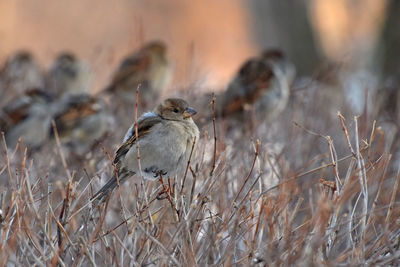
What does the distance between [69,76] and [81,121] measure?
314cm

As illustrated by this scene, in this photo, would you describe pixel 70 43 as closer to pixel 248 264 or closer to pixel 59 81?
pixel 59 81

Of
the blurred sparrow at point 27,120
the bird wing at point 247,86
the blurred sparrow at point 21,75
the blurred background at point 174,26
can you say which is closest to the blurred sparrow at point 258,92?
the bird wing at point 247,86

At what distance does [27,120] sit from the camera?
7867 mm

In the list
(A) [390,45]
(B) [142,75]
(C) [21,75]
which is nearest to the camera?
(B) [142,75]

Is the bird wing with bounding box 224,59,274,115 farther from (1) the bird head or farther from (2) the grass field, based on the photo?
(2) the grass field

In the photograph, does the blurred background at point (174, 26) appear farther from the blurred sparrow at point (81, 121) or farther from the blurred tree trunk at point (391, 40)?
the blurred sparrow at point (81, 121)

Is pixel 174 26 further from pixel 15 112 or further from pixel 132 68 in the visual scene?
pixel 15 112

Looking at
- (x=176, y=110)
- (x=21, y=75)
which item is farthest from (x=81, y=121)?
(x=176, y=110)

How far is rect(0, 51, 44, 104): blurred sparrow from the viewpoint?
905 cm

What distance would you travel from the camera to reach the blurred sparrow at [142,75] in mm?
9508

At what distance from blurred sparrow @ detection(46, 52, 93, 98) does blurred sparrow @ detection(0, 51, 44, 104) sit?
345 mm

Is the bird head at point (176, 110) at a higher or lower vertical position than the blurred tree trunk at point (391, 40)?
higher

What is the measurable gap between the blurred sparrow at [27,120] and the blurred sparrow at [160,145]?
360 centimetres

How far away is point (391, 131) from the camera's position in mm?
6945
